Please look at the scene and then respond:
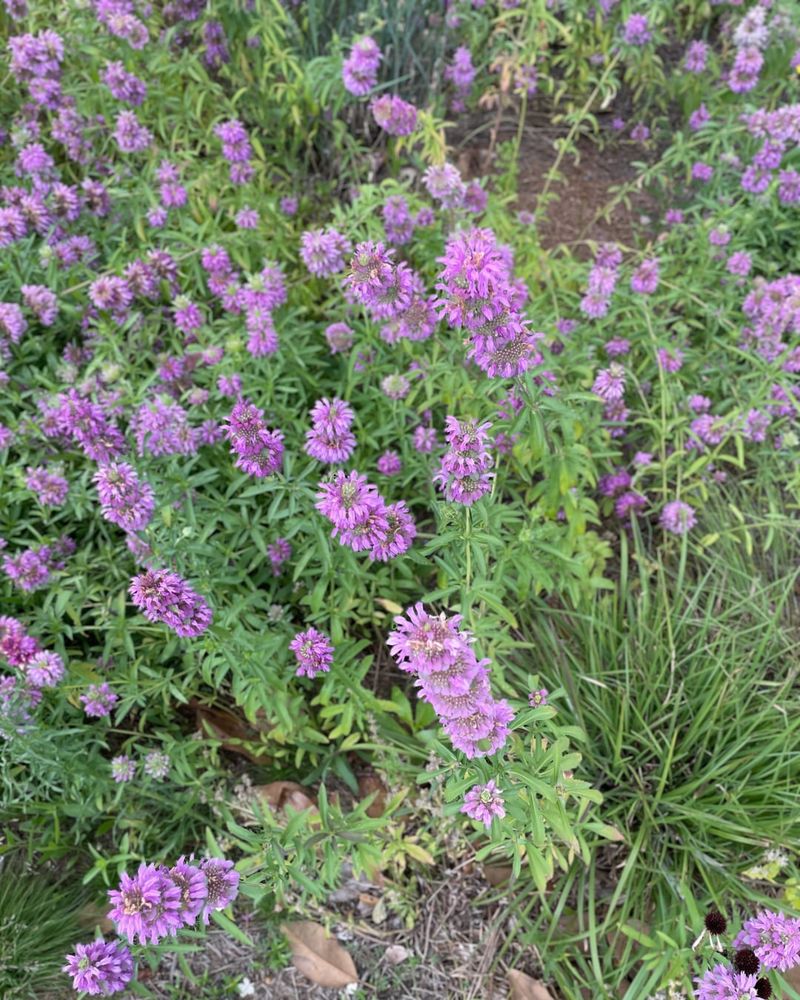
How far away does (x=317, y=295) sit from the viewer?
3775 mm

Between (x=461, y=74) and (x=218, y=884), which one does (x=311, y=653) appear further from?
(x=461, y=74)

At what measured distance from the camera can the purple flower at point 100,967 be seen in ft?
5.79

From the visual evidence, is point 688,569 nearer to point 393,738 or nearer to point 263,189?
point 393,738

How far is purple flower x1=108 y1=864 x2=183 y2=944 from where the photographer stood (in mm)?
1668

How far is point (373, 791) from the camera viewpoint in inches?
114

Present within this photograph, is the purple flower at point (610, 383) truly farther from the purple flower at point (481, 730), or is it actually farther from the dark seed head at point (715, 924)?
the dark seed head at point (715, 924)

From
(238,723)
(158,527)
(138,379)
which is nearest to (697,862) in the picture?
(238,723)

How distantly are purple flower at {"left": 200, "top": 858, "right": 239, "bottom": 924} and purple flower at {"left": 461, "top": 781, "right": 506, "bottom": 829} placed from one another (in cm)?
56

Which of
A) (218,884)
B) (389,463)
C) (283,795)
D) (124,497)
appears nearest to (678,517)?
(389,463)

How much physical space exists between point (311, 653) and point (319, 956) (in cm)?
105

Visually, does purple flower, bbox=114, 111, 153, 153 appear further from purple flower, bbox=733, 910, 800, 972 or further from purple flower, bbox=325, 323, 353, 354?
purple flower, bbox=733, 910, 800, 972

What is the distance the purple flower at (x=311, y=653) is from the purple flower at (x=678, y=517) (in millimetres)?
1585

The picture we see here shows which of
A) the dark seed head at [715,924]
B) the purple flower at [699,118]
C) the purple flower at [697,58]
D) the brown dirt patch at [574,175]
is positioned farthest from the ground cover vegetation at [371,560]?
the brown dirt patch at [574,175]

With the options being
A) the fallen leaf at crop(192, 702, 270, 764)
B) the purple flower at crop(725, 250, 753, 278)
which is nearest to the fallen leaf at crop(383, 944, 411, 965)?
the fallen leaf at crop(192, 702, 270, 764)
